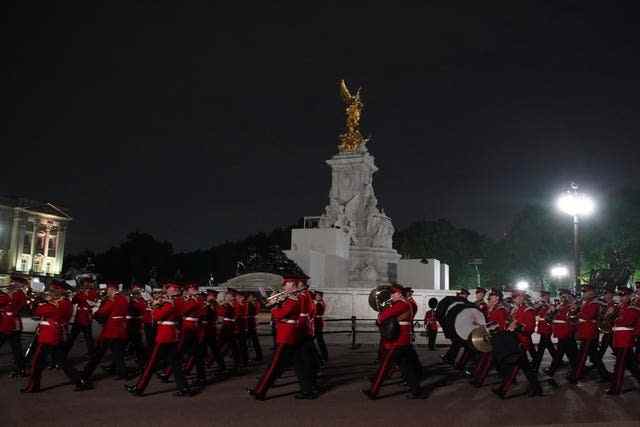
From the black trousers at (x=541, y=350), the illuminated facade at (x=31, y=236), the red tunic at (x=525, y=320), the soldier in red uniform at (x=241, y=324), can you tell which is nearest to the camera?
the red tunic at (x=525, y=320)

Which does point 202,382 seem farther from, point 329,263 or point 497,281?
point 497,281

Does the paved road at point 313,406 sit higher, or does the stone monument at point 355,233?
the stone monument at point 355,233

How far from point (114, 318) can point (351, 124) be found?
38.3m

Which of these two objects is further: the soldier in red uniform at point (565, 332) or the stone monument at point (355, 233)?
the stone monument at point (355, 233)

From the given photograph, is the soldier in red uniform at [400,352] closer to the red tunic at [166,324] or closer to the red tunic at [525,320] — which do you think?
the red tunic at [525,320]

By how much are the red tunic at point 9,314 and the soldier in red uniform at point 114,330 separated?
2078 millimetres

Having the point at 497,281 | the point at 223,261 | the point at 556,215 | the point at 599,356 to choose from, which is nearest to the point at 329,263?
Result: the point at 599,356

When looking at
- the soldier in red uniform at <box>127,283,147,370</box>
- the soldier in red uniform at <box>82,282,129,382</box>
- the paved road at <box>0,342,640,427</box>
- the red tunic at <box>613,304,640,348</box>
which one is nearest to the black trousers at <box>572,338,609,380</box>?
the paved road at <box>0,342,640,427</box>

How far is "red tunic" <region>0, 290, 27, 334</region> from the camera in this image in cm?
1206

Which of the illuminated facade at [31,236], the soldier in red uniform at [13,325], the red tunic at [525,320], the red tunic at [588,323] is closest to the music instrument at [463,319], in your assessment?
the red tunic at [525,320]

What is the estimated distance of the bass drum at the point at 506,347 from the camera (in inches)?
408

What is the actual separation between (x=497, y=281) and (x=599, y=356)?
58.8 meters

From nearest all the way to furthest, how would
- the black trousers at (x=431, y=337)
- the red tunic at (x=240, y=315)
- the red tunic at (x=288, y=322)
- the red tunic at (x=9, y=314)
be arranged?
1. the red tunic at (x=288, y=322)
2. the red tunic at (x=9, y=314)
3. the red tunic at (x=240, y=315)
4. the black trousers at (x=431, y=337)

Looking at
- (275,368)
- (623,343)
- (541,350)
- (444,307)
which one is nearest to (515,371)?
(623,343)
